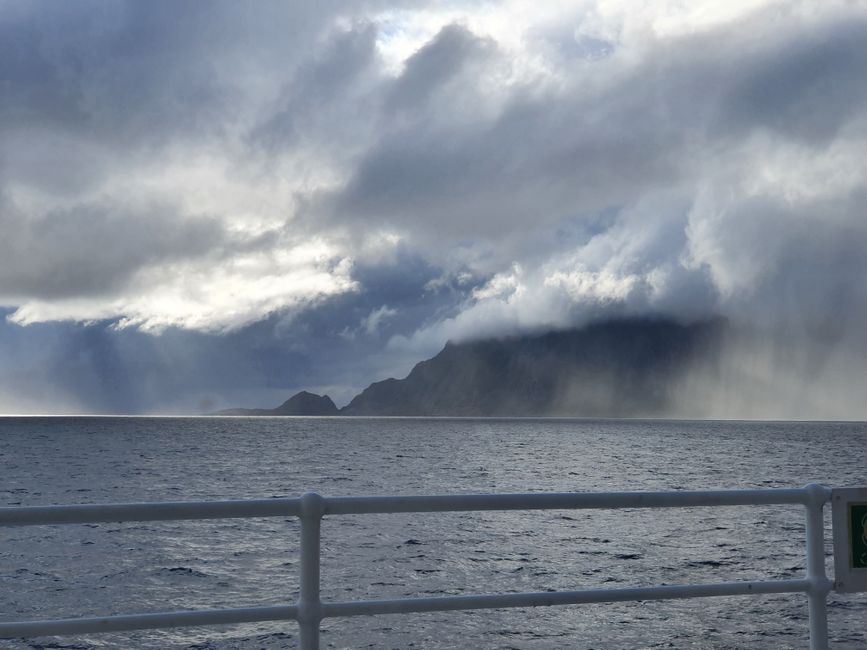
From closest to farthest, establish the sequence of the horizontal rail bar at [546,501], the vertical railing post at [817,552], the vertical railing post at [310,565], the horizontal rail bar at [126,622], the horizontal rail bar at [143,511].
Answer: the horizontal rail bar at [143,511], the horizontal rail bar at [126,622], the vertical railing post at [310,565], the horizontal rail bar at [546,501], the vertical railing post at [817,552]

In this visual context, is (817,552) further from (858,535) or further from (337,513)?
(337,513)

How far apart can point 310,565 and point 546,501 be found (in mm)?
1245

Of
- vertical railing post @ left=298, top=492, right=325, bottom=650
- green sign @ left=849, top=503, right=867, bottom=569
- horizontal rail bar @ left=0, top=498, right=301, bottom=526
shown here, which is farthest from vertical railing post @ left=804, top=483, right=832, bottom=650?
horizontal rail bar @ left=0, top=498, right=301, bottom=526

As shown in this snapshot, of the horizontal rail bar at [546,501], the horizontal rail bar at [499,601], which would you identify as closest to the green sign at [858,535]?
the horizontal rail bar at [546,501]

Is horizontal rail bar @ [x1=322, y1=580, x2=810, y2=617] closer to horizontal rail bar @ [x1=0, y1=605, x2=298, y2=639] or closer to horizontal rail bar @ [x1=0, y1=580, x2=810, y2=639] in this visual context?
horizontal rail bar @ [x1=0, y1=580, x2=810, y2=639]

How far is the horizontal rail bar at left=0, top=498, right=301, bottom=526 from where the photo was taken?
3680mm

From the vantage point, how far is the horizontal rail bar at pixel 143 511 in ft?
12.1

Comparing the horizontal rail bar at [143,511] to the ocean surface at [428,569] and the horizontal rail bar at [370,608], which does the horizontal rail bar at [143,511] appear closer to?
the horizontal rail bar at [370,608]

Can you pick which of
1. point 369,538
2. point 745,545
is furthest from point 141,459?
point 745,545

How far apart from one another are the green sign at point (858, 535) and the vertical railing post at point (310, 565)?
3110mm

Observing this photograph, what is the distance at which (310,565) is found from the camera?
157 inches

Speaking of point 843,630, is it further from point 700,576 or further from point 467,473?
point 467,473

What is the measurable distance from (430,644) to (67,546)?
26771 mm

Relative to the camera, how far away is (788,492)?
15.2 ft
